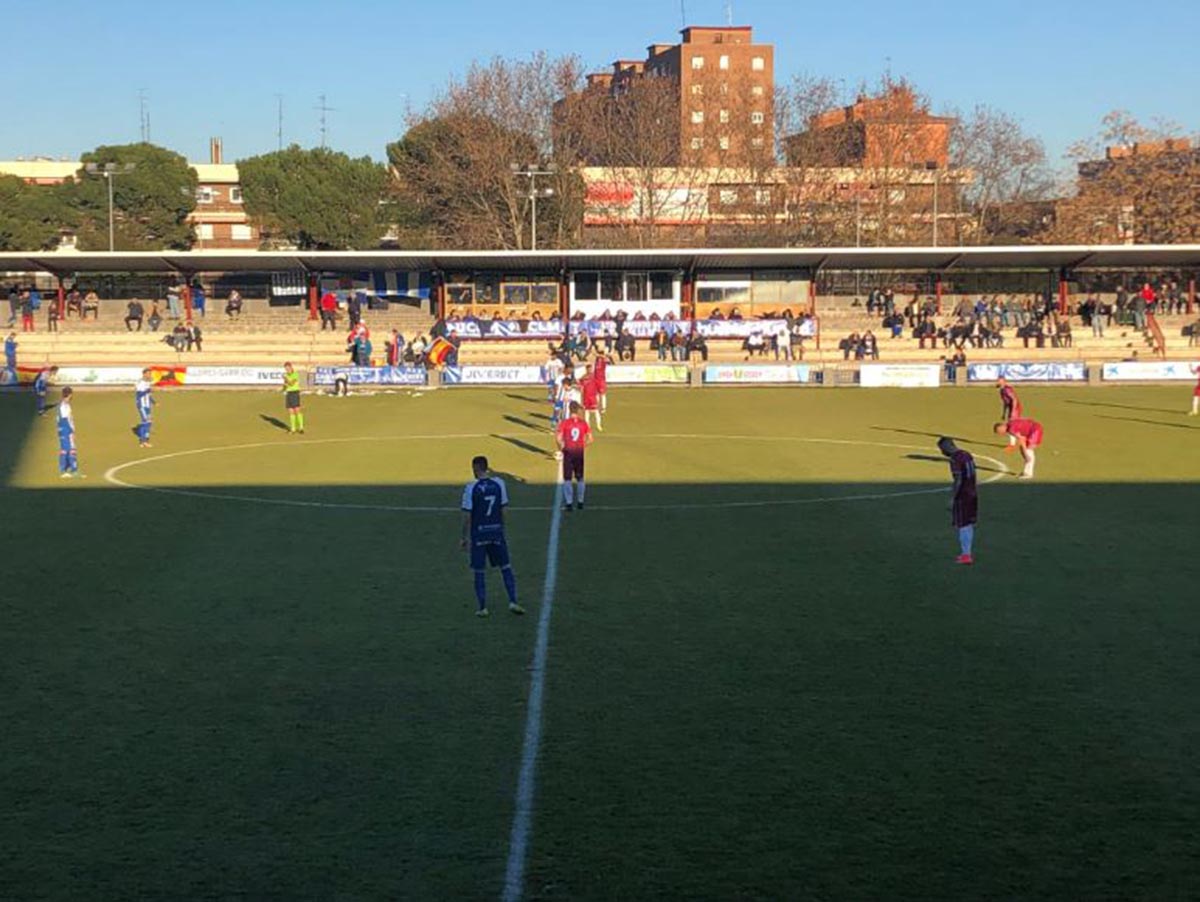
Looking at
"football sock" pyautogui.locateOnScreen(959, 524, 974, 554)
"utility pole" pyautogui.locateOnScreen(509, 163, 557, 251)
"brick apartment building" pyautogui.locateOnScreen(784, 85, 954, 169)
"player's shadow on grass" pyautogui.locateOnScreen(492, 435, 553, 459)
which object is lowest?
"football sock" pyautogui.locateOnScreen(959, 524, 974, 554)

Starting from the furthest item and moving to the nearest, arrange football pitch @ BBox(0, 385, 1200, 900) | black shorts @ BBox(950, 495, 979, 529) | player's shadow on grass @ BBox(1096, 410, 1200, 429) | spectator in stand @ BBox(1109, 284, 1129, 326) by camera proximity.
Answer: spectator in stand @ BBox(1109, 284, 1129, 326), player's shadow on grass @ BBox(1096, 410, 1200, 429), black shorts @ BBox(950, 495, 979, 529), football pitch @ BBox(0, 385, 1200, 900)

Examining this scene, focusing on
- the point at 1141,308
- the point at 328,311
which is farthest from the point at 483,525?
the point at 1141,308

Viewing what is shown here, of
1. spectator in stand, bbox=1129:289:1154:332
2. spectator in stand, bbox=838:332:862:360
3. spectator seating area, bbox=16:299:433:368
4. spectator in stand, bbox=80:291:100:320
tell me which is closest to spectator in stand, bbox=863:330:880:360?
spectator in stand, bbox=838:332:862:360

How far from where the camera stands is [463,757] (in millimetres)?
11789

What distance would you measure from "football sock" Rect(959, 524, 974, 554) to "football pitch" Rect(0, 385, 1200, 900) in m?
0.36

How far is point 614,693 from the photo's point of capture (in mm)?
13633

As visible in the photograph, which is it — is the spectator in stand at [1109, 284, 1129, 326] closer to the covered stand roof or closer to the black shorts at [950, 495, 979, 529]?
the covered stand roof

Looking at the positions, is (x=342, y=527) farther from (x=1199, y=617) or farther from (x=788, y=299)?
(x=788, y=299)

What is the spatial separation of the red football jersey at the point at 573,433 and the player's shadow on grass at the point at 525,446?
9245 millimetres

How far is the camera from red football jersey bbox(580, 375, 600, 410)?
36.5 m

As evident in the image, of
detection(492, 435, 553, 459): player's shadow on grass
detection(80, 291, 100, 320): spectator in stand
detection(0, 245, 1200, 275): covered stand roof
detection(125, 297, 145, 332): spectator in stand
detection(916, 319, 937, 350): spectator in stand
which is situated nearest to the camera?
detection(492, 435, 553, 459): player's shadow on grass

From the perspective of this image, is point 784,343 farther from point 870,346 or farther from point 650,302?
point 650,302

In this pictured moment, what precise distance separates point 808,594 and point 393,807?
8595 millimetres

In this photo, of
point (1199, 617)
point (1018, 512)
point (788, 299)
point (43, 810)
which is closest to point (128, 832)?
point (43, 810)
